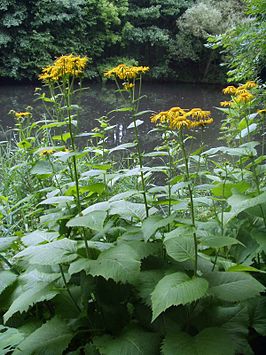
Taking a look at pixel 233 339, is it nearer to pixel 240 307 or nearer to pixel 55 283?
pixel 240 307

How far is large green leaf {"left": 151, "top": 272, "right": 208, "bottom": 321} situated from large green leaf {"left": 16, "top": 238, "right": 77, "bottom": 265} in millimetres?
265

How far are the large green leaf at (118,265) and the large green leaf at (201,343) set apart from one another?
175 mm

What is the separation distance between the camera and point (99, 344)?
105cm

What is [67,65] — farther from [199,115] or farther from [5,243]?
[5,243]

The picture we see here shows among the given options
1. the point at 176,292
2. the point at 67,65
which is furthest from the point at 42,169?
the point at 176,292

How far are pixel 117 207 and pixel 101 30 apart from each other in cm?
1755

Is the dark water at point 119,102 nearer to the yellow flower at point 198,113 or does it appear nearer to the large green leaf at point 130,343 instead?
the yellow flower at point 198,113

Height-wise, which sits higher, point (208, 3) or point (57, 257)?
point (208, 3)

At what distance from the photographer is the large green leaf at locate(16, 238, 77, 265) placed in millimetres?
1069

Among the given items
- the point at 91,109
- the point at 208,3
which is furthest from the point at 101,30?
the point at 91,109

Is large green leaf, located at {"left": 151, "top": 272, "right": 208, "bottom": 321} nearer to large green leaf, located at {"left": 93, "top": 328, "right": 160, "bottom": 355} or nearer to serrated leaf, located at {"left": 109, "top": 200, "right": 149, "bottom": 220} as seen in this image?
large green leaf, located at {"left": 93, "top": 328, "right": 160, "bottom": 355}

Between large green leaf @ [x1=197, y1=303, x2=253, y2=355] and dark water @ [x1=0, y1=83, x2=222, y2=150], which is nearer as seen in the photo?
large green leaf @ [x1=197, y1=303, x2=253, y2=355]

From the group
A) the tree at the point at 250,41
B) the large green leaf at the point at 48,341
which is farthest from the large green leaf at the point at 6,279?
the tree at the point at 250,41

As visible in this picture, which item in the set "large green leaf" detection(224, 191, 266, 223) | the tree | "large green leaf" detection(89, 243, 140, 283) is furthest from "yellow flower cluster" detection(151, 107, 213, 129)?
the tree
